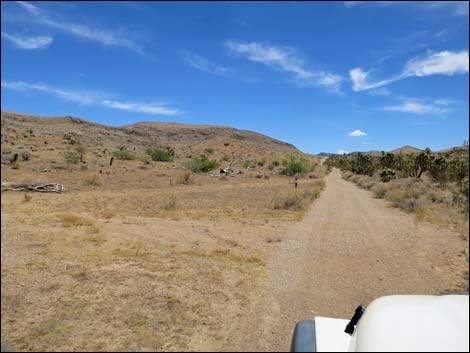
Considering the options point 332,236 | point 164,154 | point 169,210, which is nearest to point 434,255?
point 332,236

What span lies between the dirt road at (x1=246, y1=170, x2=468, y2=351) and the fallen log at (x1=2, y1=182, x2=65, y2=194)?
14.3 m

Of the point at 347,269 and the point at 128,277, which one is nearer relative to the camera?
the point at 128,277

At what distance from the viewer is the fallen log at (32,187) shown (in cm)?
1930

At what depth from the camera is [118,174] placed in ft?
95.9

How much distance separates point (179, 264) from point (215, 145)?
83.7 m

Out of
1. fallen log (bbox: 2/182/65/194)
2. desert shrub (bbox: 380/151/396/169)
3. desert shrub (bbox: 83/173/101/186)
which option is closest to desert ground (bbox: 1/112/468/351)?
fallen log (bbox: 2/182/65/194)

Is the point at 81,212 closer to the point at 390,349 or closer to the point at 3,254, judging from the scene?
the point at 3,254

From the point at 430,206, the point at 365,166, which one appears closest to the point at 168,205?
the point at 430,206

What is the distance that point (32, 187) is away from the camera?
1961 cm

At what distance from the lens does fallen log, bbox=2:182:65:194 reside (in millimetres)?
19305

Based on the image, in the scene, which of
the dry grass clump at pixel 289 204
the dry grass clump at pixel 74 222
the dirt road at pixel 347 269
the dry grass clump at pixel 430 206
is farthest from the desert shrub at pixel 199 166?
the dry grass clump at pixel 74 222

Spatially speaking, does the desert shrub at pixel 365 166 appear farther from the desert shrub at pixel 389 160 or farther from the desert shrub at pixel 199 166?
the desert shrub at pixel 199 166

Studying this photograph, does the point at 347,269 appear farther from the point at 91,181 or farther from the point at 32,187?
the point at 91,181

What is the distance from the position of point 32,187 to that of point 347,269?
18.1m
